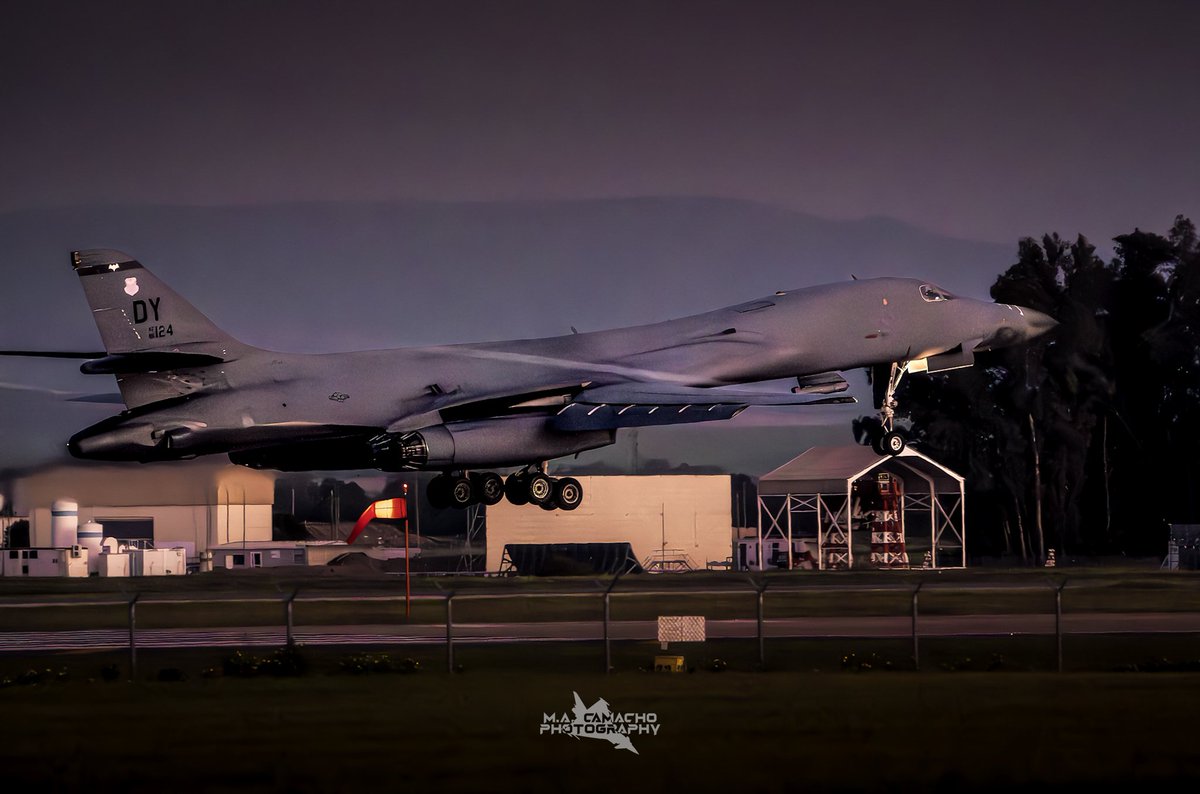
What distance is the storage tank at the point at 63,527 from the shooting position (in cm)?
7775

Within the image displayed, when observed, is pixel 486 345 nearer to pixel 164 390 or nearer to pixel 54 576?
pixel 164 390

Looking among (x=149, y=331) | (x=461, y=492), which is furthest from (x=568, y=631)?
(x=149, y=331)

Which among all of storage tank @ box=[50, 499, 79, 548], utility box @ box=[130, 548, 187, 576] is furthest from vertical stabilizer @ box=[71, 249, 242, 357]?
utility box @ box=[130, 548, 187, 576]

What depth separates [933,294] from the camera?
4281 cm

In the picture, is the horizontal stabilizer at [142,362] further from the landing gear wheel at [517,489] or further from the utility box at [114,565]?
the utility box at [114,565]

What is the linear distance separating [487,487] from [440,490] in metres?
1.11

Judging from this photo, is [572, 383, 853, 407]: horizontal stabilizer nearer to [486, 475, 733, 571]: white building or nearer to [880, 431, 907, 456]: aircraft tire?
[880, 431, 907, 456]: aircraft tire

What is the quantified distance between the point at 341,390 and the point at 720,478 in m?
58.2

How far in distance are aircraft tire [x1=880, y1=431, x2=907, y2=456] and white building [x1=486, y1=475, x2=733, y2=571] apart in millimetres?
47722

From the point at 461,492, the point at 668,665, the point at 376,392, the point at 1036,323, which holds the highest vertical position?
the point at 1036,323

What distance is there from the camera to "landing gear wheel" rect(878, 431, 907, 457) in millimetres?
38875

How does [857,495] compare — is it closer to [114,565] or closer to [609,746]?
[114,565]

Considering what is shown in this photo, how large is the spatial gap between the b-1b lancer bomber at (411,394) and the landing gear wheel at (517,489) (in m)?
0.05

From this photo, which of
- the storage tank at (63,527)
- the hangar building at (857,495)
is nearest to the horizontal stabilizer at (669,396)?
the hangar building at (857,495)
